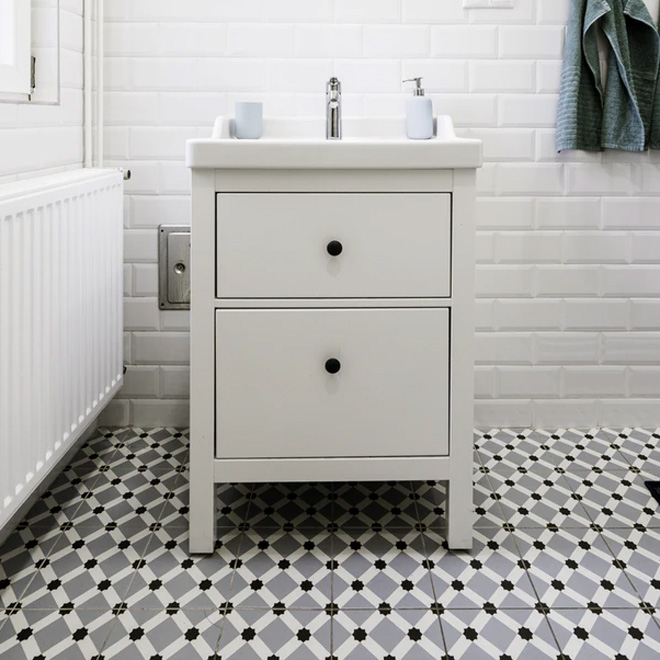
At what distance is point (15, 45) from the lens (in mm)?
1663

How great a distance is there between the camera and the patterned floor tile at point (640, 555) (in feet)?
4.85

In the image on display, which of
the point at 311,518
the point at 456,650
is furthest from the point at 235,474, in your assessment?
the point at 456,650

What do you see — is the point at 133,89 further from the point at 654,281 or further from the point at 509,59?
the point at 654,281

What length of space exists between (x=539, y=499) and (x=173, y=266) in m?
1.20

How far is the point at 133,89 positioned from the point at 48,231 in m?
0.79

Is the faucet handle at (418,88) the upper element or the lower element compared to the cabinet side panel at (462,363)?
→ upper

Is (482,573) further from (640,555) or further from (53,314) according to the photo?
(53,314)

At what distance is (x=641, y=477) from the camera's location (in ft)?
6.52

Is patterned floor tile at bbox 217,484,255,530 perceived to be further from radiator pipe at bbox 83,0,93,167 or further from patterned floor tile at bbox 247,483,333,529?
radiator pipe at bbox 83,0,93,167

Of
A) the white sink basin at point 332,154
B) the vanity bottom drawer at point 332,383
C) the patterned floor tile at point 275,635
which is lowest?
the patterned floor tile at point 275,635

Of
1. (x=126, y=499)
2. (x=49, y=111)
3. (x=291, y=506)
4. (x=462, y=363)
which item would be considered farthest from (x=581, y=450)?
(x=49, y=111)

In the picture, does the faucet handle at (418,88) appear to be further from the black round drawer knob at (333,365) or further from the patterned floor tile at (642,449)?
the patterned floor tile at (642,449)

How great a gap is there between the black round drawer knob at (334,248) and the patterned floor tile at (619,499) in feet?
2.87

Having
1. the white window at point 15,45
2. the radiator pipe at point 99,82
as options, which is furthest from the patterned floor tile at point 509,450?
the white window at point 15,45
